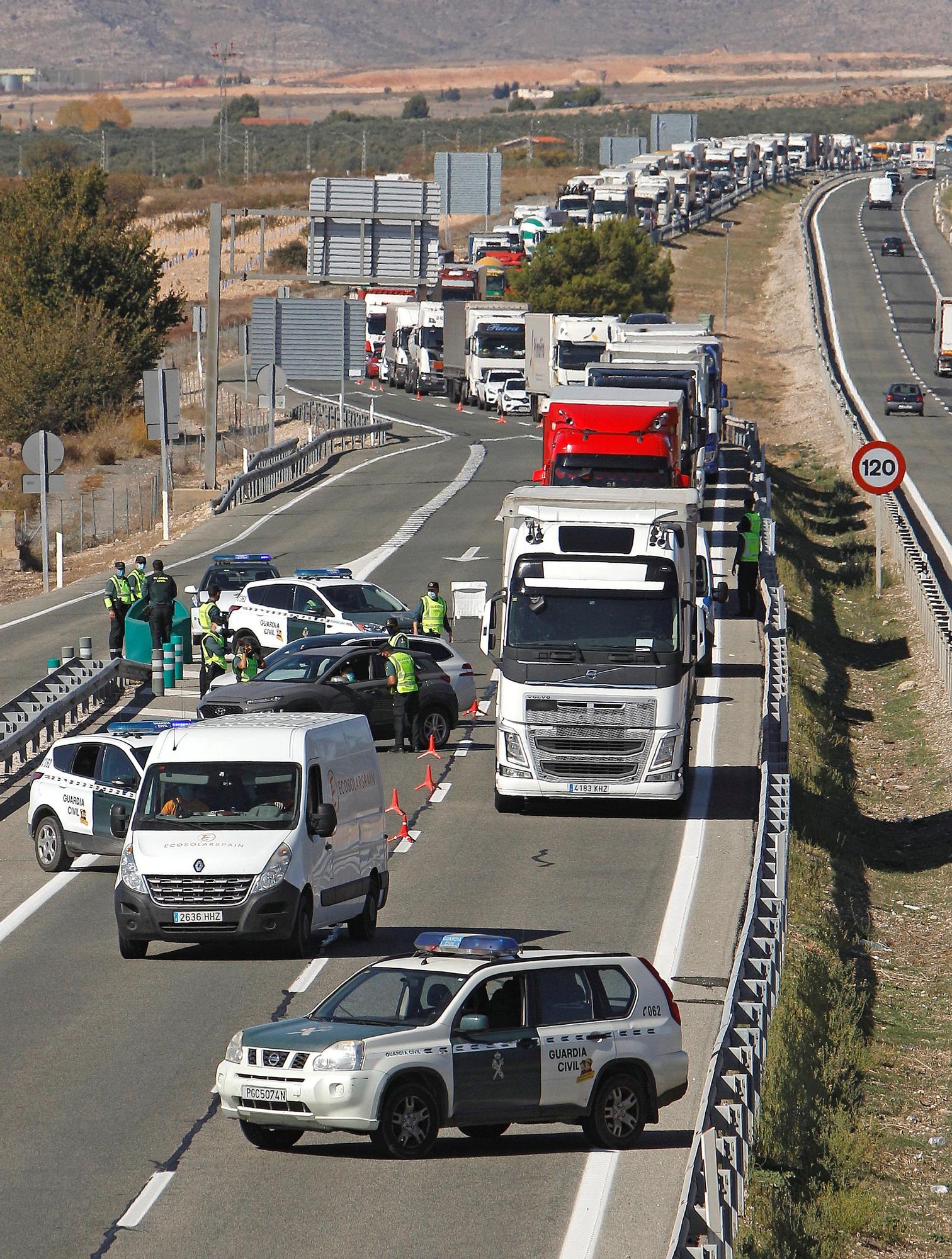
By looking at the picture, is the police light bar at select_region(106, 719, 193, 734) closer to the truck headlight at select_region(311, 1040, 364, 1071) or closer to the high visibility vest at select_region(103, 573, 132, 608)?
the truck headlight at select_region(311, 1040, 364, 1071)

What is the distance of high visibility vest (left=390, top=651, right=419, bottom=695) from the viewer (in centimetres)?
2655

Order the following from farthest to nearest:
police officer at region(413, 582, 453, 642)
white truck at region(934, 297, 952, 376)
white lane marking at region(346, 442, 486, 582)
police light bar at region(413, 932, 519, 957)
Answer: white truck at region(934, 297, 952, 376), white lane marking at region(346, 442, 486, 582), police officer at region(413, 582, 453, 642), police light bar at region(413, 932, 519, 957)

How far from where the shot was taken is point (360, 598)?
32.8 m

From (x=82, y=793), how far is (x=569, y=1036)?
9562 millimetres

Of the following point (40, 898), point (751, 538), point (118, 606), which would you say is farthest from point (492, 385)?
point (40, 898)

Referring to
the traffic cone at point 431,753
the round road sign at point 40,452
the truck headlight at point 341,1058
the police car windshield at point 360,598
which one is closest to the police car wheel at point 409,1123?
the truck headlight at point 341,1058

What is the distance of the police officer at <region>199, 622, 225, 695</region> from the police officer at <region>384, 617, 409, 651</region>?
2921 mm

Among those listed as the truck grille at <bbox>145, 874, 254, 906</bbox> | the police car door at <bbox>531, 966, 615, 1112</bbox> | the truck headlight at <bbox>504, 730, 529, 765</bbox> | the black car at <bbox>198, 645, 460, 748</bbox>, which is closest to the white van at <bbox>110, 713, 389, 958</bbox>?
the truck grille at <bbox>145, 874, 254, 906</bbox>

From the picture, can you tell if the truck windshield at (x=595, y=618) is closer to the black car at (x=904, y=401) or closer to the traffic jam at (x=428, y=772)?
the traffic jam at (x=428, y=772)

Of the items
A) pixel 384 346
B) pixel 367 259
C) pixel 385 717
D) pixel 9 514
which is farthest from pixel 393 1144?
pixel 384 346

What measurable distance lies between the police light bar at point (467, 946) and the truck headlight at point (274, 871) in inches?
160

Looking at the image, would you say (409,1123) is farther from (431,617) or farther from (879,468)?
(879,468)

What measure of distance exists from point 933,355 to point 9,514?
1864 inches

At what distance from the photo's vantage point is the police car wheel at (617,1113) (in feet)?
42.1
